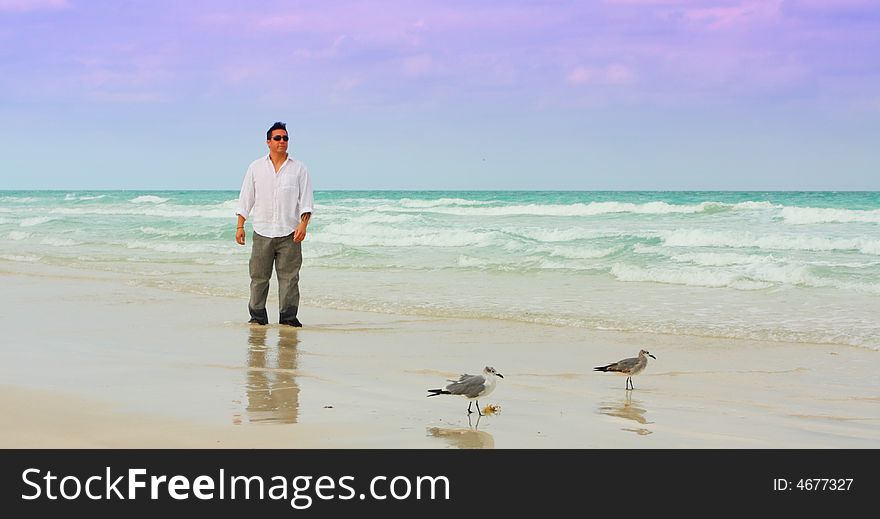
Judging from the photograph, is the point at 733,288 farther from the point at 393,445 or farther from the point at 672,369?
the point at 393,445

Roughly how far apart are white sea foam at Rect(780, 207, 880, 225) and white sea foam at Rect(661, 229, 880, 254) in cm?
582

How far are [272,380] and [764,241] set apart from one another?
17583 mm

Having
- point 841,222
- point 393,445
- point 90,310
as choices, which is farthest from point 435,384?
point 841,222

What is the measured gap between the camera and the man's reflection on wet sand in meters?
5.62

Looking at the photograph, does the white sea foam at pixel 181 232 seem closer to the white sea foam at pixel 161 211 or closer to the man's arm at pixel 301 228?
the white sea foam at pixel 161 211

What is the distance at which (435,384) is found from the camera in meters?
6.86

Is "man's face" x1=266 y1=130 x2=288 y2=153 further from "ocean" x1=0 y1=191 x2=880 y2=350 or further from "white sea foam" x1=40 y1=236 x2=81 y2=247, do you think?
"white sea foam" x1=40 y1=236 x2=81 y2=247

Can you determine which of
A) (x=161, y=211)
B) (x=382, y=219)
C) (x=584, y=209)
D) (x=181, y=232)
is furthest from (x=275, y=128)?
(x=161, y=211)

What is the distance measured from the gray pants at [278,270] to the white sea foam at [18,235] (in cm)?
1845

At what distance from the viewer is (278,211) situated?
9406 millimetres

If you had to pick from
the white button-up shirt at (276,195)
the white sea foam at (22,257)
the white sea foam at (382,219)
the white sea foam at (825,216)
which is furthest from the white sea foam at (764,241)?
the white button-up shirt at (276,195)

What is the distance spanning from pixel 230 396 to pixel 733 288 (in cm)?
935

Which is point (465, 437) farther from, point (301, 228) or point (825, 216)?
point (825, 216)

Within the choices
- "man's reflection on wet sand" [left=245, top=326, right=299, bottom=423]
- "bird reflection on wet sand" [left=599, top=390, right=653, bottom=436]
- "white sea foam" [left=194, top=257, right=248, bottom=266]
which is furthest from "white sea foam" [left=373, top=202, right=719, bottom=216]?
"bird reflection on wet sand" [left=599, top=390, right=653, bottom=436]
